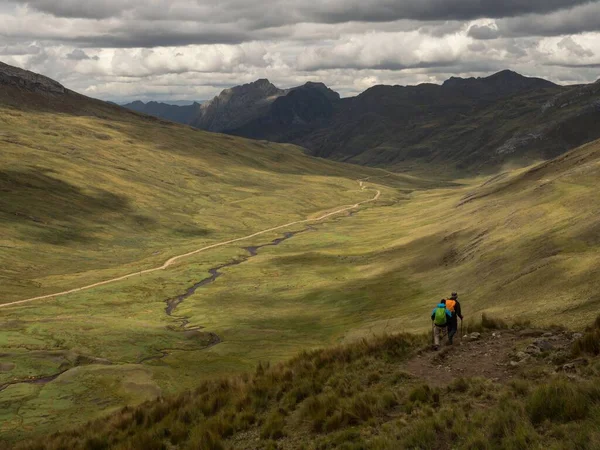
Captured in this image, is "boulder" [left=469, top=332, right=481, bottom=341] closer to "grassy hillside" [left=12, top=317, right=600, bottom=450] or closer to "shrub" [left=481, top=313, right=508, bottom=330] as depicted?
"grassy hillside" [left=12, top=317, right=600, bottom=450]

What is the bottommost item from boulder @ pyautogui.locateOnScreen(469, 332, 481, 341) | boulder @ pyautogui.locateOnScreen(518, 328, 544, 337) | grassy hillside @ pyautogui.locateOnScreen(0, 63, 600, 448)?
grassy hillside @ pyautogui.locateOnScreen(0, 63, 600, 448)

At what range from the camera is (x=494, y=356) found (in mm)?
26641

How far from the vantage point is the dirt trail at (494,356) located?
952 inches

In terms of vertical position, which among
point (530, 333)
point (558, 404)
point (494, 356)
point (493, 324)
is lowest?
point (493, 324)

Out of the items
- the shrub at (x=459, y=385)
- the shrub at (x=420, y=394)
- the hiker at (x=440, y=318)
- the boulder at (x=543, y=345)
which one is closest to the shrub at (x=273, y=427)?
the shrub at (x=420, y=394)

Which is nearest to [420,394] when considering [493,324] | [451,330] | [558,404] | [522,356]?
[558,404]

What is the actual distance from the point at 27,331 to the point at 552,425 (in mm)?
85003

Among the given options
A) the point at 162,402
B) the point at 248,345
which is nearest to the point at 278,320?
the point at 248,345

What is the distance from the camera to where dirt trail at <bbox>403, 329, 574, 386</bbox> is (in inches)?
952

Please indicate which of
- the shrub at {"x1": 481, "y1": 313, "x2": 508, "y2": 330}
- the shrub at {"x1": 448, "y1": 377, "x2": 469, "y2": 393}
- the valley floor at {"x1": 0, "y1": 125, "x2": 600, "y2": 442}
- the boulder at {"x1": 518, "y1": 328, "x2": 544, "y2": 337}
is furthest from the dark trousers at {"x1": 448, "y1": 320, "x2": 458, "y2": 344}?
the shrub at {"x1": 448, "y1": 377, "x2": 469, "y2": 393}

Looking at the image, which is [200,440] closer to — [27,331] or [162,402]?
[162,402]

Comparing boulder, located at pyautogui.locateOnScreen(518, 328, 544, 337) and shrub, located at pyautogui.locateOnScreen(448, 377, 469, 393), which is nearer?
shrub, located at pyautogui.locateOnScreen(448, 377, 469, 393)

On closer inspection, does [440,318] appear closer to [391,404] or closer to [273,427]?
[391,404]

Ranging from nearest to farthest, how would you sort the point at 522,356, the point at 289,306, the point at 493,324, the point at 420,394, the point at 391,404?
the point at 420,394, the point at 391,404, the point at 522,356, the point at 493,324, the point at 289,306
